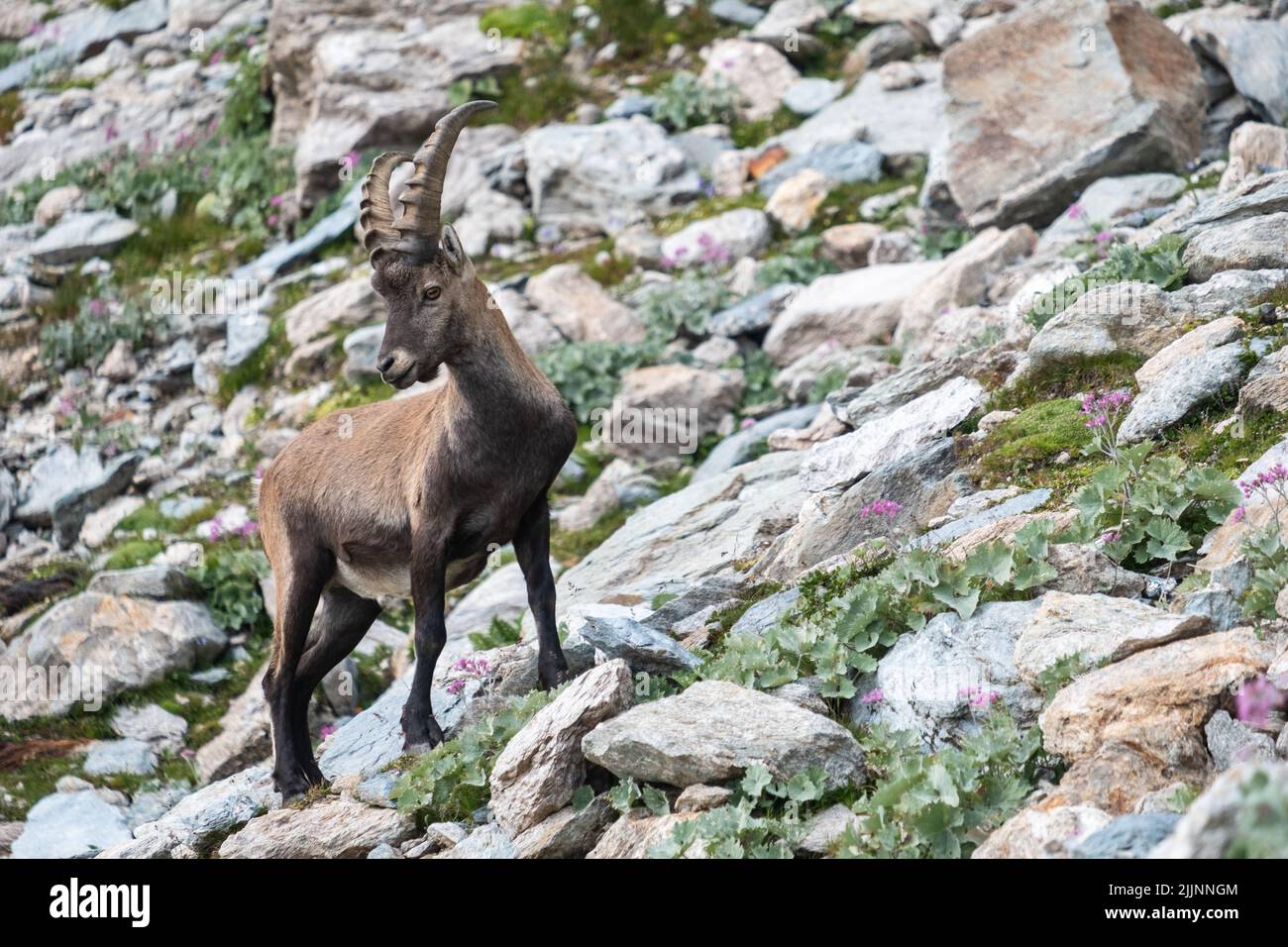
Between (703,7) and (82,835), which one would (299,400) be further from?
(703,7)

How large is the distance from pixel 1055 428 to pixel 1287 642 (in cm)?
353

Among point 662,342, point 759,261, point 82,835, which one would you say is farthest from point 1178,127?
point 82,835

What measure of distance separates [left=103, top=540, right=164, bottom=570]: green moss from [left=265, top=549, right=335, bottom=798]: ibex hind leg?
6.08 meters

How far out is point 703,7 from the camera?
2286cm

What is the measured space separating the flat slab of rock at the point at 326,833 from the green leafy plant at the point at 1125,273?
6179mm

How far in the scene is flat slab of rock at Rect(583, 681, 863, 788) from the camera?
6.15m

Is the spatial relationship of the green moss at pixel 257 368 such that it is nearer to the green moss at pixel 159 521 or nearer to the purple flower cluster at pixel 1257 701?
the green moss at pixel 159 521

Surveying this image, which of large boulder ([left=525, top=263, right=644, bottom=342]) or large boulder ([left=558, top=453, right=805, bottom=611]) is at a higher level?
large boulder ([left=558, top=453, right=805, bottom=611])

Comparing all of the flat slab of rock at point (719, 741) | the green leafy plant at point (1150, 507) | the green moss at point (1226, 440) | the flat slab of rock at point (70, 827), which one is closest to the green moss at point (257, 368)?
the flat slab of rock at point (70, 827)

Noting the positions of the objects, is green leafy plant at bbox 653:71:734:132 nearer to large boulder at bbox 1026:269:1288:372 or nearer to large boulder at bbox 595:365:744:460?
large boulder at bbox 595:365:744:460

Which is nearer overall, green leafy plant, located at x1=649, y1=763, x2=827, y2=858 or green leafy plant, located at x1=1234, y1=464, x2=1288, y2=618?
green leafy plant, located at x1=649, y1=763, x2=827, y2=858

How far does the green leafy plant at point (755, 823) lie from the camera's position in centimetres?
Result: 562

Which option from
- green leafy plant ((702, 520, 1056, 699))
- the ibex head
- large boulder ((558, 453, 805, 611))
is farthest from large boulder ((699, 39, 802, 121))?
green leafy plant ((702, 520, 1056, 699))

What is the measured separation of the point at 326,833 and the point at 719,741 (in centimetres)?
222
